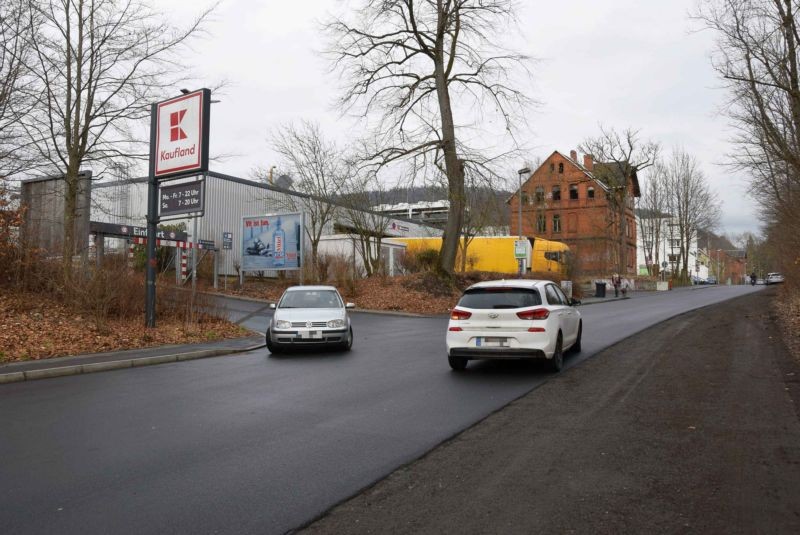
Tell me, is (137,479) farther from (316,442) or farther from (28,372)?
(28,372)

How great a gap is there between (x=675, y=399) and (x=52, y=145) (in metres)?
18.1

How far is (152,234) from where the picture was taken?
15.6 meters

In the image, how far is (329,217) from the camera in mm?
34812

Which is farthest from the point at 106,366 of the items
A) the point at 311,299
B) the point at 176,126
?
the point at 176,126

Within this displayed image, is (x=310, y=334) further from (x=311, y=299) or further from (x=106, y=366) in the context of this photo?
(x=106, y=366)

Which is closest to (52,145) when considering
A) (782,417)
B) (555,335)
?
(555,335)

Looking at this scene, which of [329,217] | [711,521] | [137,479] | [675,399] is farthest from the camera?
[329,217]

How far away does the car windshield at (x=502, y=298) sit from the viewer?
10383mm

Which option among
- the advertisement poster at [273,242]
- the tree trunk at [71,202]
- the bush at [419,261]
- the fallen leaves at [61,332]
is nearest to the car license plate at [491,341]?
the fallen leaves at [61,332]

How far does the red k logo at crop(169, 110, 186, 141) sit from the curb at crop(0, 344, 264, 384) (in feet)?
19.1

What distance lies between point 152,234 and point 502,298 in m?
9.58

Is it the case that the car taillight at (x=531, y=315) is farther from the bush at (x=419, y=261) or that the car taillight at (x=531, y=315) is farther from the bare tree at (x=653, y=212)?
the bare tree at (x=653, y=212)

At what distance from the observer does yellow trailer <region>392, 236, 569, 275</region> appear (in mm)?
40000

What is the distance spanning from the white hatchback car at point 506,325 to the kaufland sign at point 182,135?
336 inches
